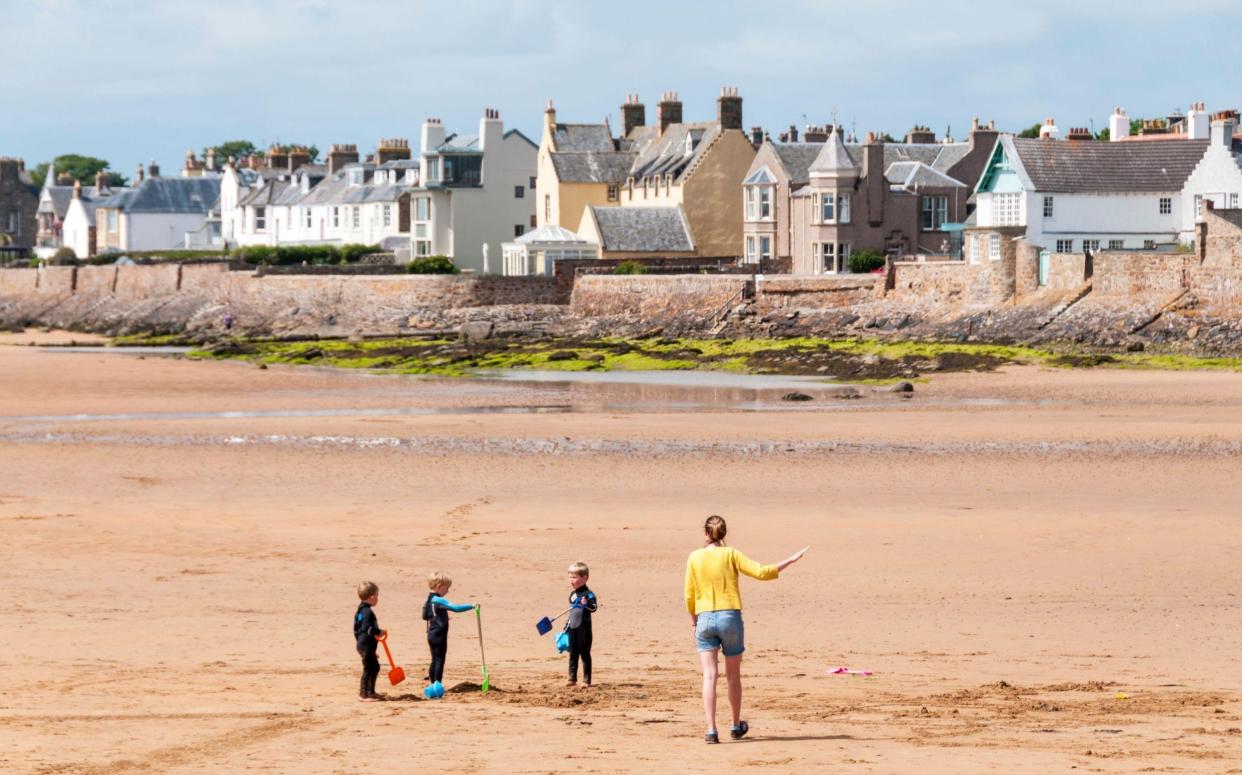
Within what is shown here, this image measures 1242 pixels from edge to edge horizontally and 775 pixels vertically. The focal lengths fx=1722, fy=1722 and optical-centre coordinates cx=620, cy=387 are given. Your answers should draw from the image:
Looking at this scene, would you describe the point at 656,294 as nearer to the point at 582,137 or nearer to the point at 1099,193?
the point at 1099,193

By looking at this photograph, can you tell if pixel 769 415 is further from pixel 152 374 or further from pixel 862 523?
pixel 152 374

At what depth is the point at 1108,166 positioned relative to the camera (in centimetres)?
5425

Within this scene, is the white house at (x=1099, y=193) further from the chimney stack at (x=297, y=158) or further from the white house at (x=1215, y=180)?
the chimney stack at (x=297, y=158)

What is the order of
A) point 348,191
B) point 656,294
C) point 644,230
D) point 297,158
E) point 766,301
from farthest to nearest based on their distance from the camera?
point 297,158, point 348,191, point 644,230, point 656,294, point 766,301

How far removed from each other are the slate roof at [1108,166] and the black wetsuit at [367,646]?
148 feet

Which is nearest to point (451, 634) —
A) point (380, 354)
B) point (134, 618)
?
point (134, 618)

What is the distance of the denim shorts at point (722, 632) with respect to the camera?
1011cm

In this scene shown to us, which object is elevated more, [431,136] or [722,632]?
[431,136]

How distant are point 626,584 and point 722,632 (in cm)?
587

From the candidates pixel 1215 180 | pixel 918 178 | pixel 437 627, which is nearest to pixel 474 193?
pixel 918 178

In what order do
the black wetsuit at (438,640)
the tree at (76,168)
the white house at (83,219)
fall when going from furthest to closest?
the tree at (76,168), the white house at (83,219), the black wetsuit at (438,640)

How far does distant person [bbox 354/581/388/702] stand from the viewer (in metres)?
11.2

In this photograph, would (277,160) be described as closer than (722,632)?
No

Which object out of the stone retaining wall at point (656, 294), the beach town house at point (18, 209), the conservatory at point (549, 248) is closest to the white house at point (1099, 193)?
the stone retaining wall at point (656, 294)
